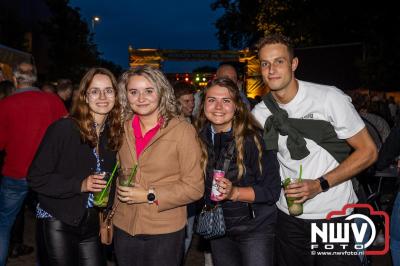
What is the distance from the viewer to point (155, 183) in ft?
9.91

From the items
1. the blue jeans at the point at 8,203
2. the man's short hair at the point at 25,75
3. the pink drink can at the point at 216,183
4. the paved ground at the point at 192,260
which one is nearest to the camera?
the pink drink can at the point at 216,183

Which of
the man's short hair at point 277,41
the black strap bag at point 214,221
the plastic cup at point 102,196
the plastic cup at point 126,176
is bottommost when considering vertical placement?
the black strap bag at point 214,221

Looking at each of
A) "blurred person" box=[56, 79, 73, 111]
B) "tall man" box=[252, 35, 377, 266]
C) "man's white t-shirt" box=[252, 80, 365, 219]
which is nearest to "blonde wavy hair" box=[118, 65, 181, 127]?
"tall man" box=[252, 35, 377, 266]

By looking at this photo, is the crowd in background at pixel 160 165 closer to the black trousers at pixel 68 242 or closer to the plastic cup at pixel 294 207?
the black trousers at pixel 68 242

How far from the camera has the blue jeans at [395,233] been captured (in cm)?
362

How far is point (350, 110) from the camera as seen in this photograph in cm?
303

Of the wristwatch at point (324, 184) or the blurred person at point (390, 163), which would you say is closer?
the wristwatch at point (324, 184)

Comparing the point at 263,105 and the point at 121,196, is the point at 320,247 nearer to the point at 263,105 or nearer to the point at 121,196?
the point at 263,105

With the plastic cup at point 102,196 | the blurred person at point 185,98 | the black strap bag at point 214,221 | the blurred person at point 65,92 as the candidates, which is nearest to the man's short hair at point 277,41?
the black strap bag at point 214,221

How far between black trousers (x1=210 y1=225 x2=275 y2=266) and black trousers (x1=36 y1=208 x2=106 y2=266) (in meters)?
0.99

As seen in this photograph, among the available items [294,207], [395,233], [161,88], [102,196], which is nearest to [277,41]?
[161,88]

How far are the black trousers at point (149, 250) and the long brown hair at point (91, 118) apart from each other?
722 millimetres

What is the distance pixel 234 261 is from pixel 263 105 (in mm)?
1291

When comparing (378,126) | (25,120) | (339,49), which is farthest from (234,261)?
(339,49)
